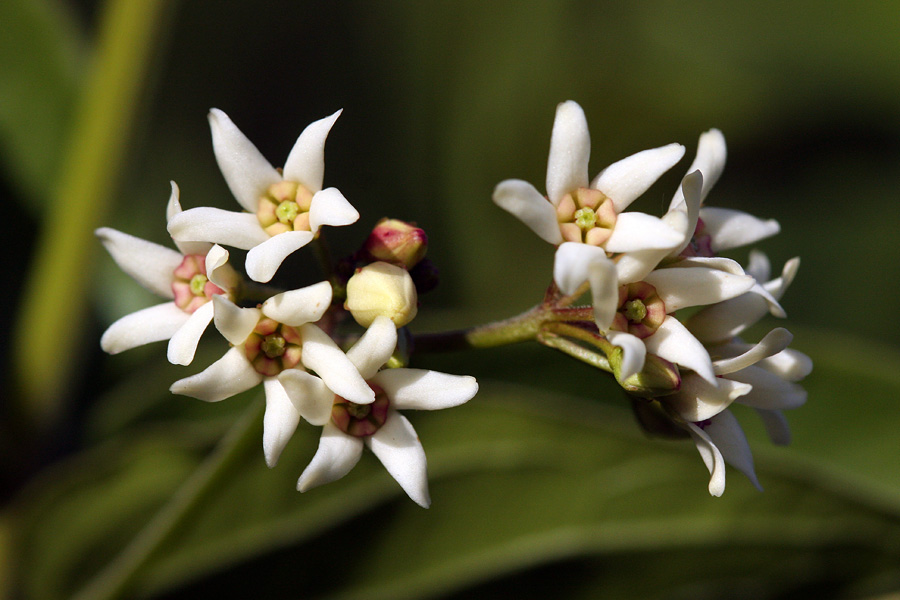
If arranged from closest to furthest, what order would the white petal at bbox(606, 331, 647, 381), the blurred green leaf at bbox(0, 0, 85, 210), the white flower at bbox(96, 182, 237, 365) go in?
the white petal at bbox(606, 331, 647, 381) → the white flower at bbox(96, 182, 237, 365) → the blurred green leaf at bbox(0, 0, 85, 210)

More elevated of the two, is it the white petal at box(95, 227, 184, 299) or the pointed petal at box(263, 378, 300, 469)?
the white petal at box(95, 227, 184, 299)

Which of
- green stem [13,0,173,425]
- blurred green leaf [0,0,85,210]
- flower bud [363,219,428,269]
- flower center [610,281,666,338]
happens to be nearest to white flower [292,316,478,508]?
flower bud [363,219,428,269]

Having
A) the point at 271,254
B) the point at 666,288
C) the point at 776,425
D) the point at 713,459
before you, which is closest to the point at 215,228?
the point at 271,254

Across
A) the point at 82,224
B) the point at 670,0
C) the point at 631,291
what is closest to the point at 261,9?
the point at 82,224

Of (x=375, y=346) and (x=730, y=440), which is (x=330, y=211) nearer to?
(x=375, y=346)

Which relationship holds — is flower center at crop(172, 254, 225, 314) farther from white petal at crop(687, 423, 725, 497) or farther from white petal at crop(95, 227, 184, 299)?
white petal at crop(687, 423, 725, 497)

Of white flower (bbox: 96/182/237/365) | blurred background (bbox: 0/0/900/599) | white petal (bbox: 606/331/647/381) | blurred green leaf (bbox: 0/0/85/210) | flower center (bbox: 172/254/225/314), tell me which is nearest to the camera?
white petal (bbox: 606/331/647/381)

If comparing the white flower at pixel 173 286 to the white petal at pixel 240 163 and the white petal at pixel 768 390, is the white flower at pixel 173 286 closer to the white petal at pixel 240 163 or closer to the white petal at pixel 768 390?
the white petal at pixel 240 163

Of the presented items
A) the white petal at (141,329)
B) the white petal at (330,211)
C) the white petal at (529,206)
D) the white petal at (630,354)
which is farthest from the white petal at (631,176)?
the white petal at (141,329)

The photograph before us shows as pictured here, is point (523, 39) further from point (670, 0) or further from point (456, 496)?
point (456, 496)
